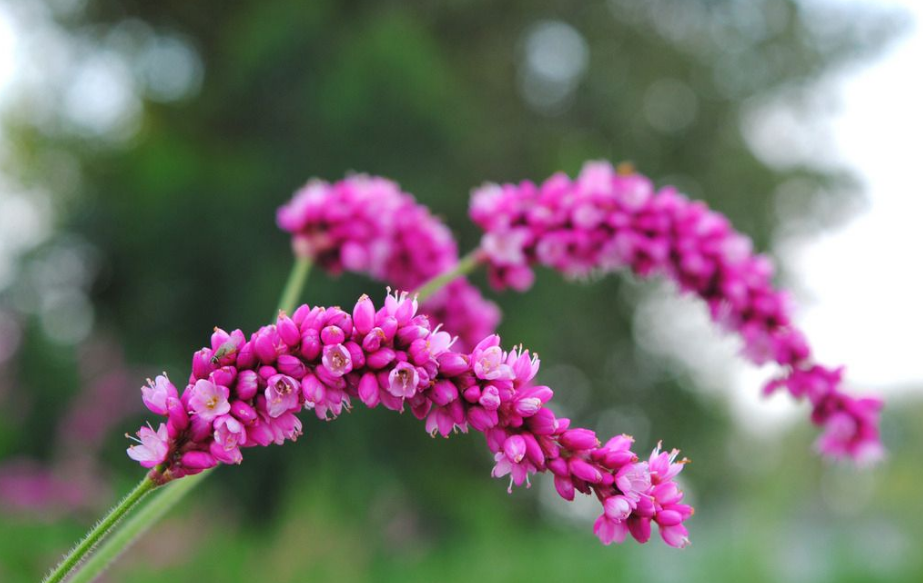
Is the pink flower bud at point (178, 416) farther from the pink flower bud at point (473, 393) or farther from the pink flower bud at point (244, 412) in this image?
the pink flower bud at point (473, 393)

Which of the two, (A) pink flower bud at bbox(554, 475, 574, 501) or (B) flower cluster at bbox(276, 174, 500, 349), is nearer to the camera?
(A) pink flower bud at bbox(554, 475, 574, 501)

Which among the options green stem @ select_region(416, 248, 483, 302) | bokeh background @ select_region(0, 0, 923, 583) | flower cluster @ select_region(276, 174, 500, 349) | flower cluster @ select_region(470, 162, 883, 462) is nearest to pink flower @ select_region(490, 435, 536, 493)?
green stem @ select_region(416, 248, 483, 302)

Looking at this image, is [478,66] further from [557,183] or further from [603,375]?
[557,183]

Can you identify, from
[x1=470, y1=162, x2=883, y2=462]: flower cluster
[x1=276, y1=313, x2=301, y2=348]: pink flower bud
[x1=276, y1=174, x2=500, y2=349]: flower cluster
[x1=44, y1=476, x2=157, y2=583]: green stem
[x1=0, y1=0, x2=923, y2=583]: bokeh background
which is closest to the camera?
[x1=44, y1=476, x2=157, y2=583]: green stem

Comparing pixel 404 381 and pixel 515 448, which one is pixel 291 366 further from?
pixel 515 448

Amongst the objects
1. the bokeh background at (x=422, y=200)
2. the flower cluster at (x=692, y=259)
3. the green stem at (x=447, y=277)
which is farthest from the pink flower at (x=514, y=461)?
the bokeh background at (x=422, y=200)

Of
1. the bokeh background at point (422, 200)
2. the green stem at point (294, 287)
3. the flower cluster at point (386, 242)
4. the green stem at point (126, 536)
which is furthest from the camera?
the bokeh background at point (422, 200)

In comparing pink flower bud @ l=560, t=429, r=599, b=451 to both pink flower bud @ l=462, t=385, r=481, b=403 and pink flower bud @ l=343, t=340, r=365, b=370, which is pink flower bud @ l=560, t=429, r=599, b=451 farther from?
pink flower bud @ l=343, t=340, r=365, b=370
